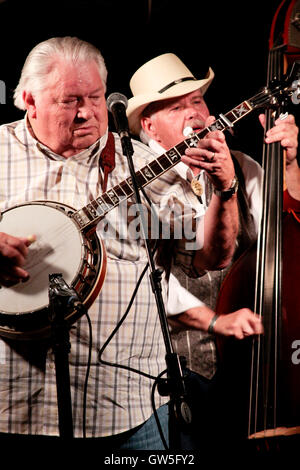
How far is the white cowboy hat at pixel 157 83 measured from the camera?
2402 millimetres

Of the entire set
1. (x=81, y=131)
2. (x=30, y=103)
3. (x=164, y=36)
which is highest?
(x=164, y=36)

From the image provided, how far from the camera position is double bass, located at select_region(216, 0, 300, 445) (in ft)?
6.51

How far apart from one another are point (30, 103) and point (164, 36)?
74cm

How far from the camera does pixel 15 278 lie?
1898 mm

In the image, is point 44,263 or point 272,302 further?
point 272,302

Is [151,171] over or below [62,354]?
over

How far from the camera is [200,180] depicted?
2.34 meters

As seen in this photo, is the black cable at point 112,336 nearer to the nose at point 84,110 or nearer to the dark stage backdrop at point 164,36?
the nose at point 84,110

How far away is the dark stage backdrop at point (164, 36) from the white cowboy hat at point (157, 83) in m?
0.05

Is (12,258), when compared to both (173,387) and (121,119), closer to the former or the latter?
(121,119)

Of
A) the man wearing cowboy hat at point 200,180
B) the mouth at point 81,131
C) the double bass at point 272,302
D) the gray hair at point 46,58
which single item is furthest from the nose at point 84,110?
the double bass at point 272,302

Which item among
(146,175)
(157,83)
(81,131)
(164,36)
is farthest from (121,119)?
(164,36)

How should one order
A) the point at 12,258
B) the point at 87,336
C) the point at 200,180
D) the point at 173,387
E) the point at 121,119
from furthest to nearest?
the point at 200,180, the point at 87,336, the point at 12,258, the point at 121,119, the point at 173,387

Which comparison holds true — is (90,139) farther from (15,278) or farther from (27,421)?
(27,421)
